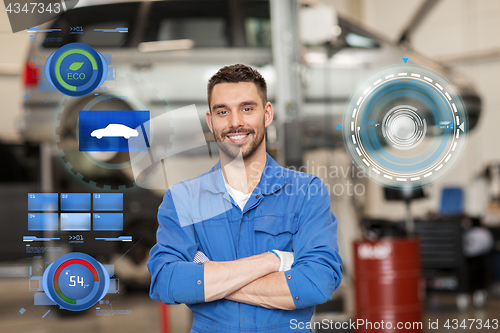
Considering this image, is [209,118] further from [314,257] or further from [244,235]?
[314,257]

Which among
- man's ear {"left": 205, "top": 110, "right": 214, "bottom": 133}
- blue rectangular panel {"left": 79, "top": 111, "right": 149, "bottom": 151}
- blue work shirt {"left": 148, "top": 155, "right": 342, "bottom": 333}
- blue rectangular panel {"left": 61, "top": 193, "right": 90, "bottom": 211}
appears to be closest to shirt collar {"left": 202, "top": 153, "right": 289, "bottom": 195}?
blue work shirt {"left": 148, "top": 155, "right": 342, "bottom": 333}

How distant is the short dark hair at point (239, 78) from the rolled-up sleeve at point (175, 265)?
1.10 feet

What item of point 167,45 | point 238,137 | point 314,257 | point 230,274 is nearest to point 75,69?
point 167,45

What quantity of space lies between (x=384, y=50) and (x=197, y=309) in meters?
1.13

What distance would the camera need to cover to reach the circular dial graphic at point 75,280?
1.20 meters

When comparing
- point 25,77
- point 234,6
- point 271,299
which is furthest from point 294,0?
point 271,299

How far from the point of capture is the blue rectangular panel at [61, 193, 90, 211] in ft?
3.98

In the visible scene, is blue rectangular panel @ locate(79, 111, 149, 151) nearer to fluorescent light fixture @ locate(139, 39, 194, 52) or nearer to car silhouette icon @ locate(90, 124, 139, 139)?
car silhouette icon @ locate(90, 124, 139, 139)

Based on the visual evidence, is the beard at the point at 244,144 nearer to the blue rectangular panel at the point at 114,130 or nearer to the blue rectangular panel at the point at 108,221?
the blue rectangular panel at the point at 114,130

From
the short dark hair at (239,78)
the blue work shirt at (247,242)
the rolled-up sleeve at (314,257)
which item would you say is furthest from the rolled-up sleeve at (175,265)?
the short dark hair at (239,78)

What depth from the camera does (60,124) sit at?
49.1 inches

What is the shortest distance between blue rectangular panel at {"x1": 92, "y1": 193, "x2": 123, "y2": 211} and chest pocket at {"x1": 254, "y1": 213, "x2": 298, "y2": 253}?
1.37 ft

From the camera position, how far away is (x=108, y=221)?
1.21m

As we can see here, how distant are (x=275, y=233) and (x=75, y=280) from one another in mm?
601
